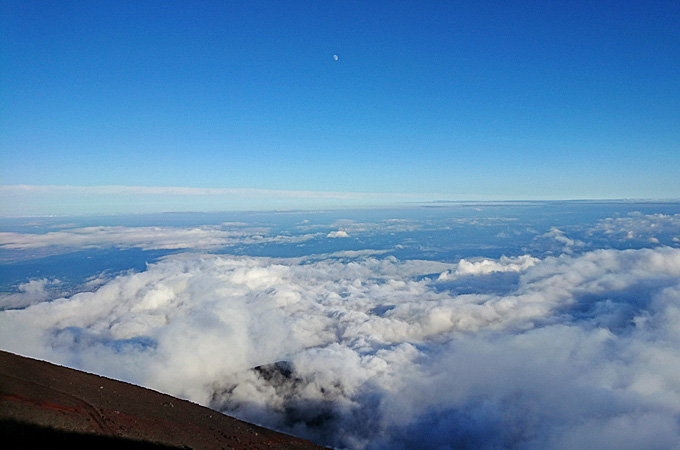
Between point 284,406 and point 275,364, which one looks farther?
point 275,364

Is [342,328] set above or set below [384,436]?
above

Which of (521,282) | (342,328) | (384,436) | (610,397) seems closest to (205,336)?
(342,328)

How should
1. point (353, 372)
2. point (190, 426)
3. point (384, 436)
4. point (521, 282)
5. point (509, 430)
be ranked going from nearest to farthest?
point (190, 426)
point (509, 430)
point (384, 436)
point (353, 372)
point (521, 282)

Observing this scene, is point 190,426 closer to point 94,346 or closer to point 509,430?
point 509,430

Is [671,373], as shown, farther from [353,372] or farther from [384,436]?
[353,372]

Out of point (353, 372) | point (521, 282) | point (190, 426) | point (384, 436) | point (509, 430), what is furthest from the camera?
point (521, 282)

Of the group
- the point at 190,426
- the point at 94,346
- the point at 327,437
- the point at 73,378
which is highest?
the point at 73,378
